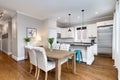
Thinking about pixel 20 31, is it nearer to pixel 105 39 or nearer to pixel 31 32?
pixel 31 32

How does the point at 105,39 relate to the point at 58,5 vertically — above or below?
below

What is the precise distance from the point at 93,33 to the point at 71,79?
167 inches

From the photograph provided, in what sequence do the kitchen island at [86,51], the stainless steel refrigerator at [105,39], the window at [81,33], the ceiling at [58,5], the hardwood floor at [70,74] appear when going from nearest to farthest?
1. the hardwood floor at [70,74]
2. the ceiling at [58,5]
3. the kitchen island at [86,51]
4. the stainless steel refrigerator at [105,39]
5. the window at [81,33]

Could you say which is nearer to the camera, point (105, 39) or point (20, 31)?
point (20, 31)

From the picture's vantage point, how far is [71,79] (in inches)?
92.6

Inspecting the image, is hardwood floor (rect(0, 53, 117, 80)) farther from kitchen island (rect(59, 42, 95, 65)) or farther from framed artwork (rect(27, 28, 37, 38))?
framed artwork (rect(27, 28, 37, 38))

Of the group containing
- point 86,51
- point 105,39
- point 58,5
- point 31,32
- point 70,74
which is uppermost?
point 58,5

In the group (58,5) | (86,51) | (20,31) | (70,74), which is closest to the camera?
(70,74)

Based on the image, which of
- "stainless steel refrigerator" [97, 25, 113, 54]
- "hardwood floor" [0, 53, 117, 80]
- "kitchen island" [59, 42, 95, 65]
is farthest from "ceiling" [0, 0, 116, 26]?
"hardwood floor" [0, 53, 117, 80]

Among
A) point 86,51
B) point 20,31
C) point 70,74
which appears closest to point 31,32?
point 20,31

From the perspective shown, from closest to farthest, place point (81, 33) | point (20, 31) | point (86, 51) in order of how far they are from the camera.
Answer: point (86, 51) < point (20, 31) < point (81, 33)

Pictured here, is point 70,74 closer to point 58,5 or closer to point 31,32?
point 58,5

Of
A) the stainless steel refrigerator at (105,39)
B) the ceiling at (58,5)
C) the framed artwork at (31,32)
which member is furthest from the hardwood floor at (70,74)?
the ceiling at (58,5)

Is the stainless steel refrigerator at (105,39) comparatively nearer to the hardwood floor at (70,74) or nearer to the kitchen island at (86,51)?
the kitchen island at (86,51)
